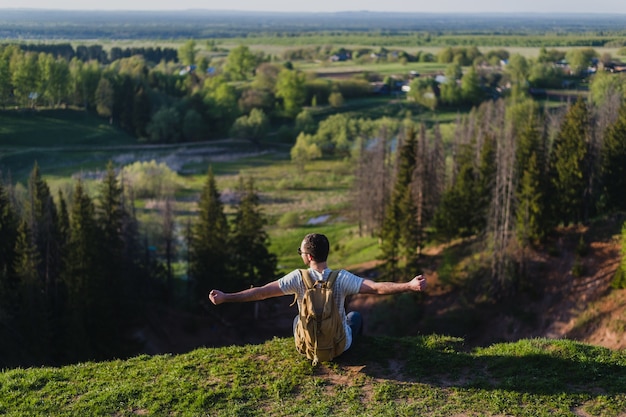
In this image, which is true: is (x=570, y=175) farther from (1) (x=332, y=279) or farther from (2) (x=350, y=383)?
(1) (x=332, y=279)

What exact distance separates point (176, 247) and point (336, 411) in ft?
119

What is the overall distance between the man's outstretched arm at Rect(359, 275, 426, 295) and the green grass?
1649 mm

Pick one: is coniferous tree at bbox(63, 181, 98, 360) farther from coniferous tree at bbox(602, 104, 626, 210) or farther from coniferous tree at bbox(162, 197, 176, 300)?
coniferous tree at bbox(602, 104, 626, 210)

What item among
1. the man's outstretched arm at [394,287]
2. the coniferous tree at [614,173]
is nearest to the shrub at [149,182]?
the coniferous tree at [614,173]

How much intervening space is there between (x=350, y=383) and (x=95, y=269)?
2565 centimetres

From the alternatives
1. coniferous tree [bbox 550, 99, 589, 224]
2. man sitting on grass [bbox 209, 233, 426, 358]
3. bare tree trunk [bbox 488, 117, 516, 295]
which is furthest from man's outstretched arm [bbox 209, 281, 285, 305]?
coniferous tree [bbox 550, 99, 589, 224]

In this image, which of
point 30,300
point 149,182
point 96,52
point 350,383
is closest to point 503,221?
point 30,300

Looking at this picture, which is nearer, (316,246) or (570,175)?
(316,246)

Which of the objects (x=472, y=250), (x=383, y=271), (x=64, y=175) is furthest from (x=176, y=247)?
(x=64, y=175)

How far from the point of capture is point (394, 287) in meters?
9.30

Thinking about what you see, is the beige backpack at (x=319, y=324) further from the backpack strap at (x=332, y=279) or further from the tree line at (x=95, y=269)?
the tree line at (x=95, y=269)

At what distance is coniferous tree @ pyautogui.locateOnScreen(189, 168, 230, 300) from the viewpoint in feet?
126

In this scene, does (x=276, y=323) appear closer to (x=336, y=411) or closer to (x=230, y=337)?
(x=230, y=337)

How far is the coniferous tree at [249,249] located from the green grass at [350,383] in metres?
26.3
